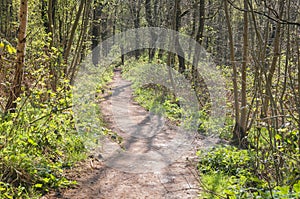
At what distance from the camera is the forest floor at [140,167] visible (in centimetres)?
502

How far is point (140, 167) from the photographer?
623 cm

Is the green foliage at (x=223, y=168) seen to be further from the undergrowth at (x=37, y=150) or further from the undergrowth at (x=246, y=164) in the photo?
the undergrowth at (x=37, y=150)

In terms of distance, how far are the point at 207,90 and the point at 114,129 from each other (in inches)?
177

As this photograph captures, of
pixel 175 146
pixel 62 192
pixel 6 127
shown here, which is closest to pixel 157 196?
pixel 62 192

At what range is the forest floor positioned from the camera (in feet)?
16.5

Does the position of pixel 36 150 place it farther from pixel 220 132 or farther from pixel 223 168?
pixel 220 132

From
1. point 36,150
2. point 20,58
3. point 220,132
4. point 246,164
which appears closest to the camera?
point 36,150

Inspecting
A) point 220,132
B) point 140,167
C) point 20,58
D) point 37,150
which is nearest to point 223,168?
point 140,167

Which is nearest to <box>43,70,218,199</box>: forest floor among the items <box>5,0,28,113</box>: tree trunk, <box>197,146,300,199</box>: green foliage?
<box>197,146,300,199</box>: green foliage

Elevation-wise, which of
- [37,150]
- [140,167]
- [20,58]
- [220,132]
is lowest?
[140,167]

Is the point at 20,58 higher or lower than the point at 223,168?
higher

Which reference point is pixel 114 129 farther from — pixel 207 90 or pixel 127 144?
pixel 207 90

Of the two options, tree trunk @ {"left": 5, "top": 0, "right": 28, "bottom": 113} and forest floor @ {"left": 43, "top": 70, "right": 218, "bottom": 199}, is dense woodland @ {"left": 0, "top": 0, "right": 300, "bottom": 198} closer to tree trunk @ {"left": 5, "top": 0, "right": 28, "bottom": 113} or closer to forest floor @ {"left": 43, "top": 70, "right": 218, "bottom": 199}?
tree trunk @ {"left": 5, "top": 0, "right": 28, "bottom": 113}

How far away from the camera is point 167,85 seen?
1427cm
